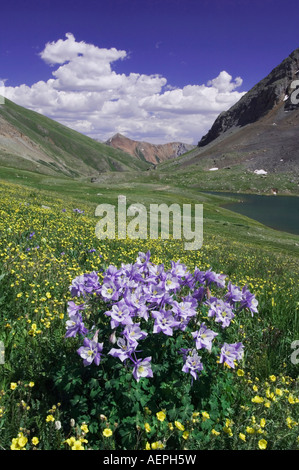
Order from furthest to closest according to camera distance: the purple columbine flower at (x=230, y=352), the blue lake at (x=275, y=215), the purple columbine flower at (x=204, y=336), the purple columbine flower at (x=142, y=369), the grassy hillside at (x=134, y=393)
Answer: the blue lake at (x=275, y=215), the purple columbine flower at (x=230, y=352), the purple columbine flower at (x=204, y=336), the grassy hillside at (x=134, y=393), the purple columbine flower at (x=142, y=369)

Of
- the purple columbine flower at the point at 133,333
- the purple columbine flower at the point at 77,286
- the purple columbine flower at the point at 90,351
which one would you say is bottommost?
the purple columbine flower at the point at 90,351

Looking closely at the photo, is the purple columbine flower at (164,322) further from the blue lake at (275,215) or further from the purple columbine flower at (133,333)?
the blue lake at (275,215)

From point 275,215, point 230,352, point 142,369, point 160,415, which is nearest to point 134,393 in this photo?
point 142,369

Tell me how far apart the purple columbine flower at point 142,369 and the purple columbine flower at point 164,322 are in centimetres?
35

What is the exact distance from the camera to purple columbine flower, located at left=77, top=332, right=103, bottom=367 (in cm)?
334

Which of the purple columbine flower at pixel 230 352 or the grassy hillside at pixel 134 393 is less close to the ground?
the purple columbine flower at pixel 230 352

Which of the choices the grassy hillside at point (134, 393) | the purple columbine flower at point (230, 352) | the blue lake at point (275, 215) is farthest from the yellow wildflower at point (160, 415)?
the blue lake at point (275, 215)

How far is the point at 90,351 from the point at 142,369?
0.63m

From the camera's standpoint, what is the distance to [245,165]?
154m

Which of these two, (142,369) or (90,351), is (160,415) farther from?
(90,351)

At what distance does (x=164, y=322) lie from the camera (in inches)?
142

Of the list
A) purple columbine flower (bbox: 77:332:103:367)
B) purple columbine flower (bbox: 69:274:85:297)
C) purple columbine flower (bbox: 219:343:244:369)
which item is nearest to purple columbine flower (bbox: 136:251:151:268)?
purple columbine flower (bbox: 69:274:85:297)

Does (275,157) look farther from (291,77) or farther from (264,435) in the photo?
(264,435)

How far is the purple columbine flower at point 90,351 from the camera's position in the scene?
132 inches
